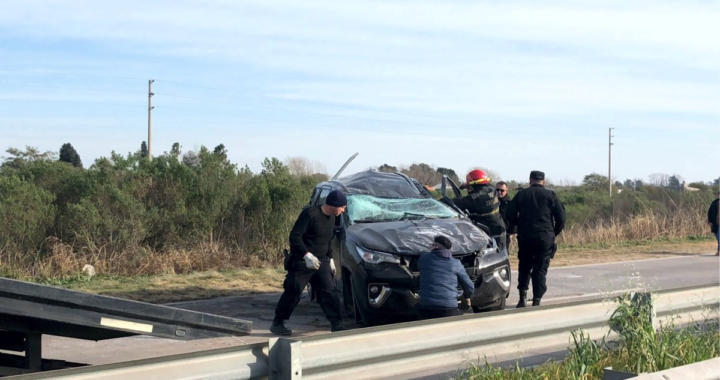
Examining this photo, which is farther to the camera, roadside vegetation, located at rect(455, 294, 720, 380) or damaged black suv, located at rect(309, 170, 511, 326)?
damaged black suv, located at rect(309, 170, 511, 326)

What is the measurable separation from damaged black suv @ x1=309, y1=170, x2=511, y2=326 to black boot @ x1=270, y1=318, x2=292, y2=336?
0.77 metres

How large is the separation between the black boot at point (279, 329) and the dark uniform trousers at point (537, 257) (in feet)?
11.0

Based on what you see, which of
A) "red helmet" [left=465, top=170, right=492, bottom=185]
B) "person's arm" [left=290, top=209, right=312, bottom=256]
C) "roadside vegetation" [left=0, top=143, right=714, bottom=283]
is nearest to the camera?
"person's arm" [left=290, top=209, right=312, bottom=256]

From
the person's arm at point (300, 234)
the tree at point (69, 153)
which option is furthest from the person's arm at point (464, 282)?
the tree at point (69, 153)

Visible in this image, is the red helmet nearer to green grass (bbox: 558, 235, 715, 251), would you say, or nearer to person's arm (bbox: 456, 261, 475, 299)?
person's arm (bbox: 456, 261, 475, 299)

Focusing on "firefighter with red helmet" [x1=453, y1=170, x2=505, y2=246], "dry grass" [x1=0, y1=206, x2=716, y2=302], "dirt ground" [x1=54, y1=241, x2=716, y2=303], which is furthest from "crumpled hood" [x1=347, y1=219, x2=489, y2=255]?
"dry grass" [x1=0, y1=206, x2=716, y2=302]

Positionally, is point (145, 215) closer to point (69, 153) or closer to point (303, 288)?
point (303, 288)

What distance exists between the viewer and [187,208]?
51.5 feet

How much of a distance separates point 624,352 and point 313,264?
3.58 m

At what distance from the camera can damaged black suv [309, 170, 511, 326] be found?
808 cm

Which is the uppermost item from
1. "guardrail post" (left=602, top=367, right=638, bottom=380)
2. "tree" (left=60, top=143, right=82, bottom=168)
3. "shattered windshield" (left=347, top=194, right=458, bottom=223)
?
"tree" (left=60, top=143, right=82, bottom=168)

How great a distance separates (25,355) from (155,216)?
1004 centimetres

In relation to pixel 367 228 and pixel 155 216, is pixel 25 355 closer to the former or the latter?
pixel 367 228

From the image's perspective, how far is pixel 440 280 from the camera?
722 centimetres
